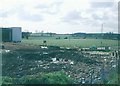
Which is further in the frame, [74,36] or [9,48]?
[74,36]

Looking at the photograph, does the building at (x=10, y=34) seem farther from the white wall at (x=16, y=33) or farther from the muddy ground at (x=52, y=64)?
the muddy ground at (x=52, y=64)

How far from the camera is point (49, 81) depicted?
5.93 meters

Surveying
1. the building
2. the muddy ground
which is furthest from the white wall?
the muddy ground

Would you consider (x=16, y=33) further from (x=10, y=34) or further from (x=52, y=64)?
(x=52, y=64)

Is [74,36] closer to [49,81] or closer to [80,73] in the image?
[80,73]

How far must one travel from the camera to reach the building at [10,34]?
1423cm

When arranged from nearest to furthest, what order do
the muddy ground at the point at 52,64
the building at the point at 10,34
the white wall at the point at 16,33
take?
the muddy ground at the point at 52,64
the building at the point at 10,34
the white wall at the point at 16,33

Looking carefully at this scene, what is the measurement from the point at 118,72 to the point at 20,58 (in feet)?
12.2

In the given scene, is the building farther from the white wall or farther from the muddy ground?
the muddy ground

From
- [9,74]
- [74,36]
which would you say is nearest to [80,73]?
[9,74]

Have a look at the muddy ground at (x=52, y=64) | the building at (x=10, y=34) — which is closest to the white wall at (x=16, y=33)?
the building at (x=10, y=34)

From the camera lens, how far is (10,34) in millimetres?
14766

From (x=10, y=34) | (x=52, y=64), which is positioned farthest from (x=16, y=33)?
(x=52, y=64)

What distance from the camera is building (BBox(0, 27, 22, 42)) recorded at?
14231 mm
